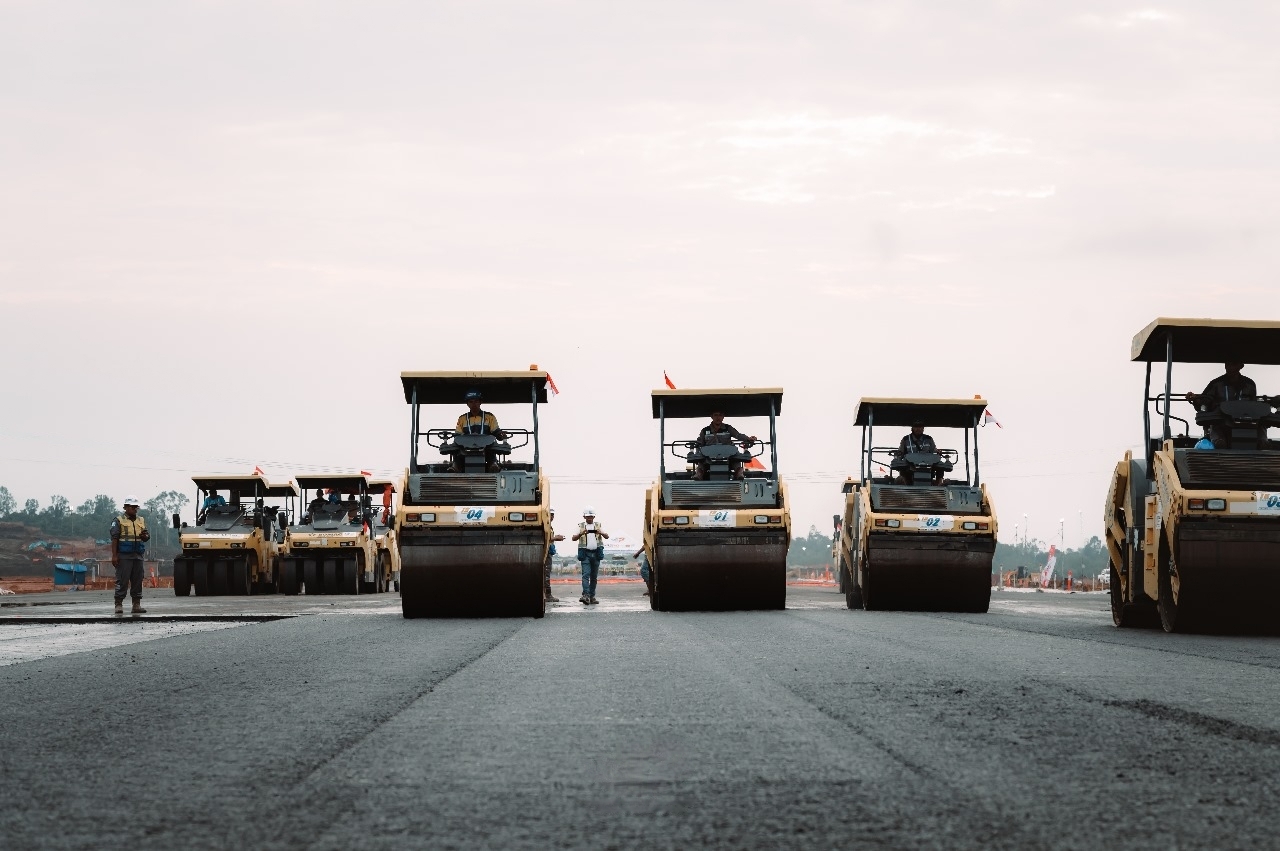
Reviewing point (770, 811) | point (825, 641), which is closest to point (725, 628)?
point (825, 641)

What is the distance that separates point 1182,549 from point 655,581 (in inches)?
286

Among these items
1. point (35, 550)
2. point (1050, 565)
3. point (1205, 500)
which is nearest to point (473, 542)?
point (1205, 500)

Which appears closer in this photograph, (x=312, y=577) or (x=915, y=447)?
(x=915, y=447)

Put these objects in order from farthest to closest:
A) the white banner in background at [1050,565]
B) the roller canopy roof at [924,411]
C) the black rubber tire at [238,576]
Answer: the white banner in background at [1050,565] → the black rubber tire at [238,576] → the roller canopy roof at [924,411]

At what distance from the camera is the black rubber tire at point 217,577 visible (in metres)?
34.9

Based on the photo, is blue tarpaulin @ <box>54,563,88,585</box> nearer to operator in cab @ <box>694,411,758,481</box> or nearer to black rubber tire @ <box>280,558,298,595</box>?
black rubber tire @ <box>280,558,298,595</box>

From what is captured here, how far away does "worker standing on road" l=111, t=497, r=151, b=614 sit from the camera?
21.2 meters

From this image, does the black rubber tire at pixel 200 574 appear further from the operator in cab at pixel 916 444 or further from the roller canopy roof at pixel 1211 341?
the roller canopy roof at pixel 1211 341

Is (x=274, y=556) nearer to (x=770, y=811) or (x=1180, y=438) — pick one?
(x=1180, y=438)

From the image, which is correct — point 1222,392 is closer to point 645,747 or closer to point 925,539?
point 925,539

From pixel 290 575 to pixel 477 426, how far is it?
18.8 meters

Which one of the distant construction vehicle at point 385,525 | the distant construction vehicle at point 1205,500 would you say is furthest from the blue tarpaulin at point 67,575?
the distant construction vehicle at point 1205,500

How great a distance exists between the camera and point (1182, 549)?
1367cm

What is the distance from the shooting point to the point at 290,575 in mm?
35625
